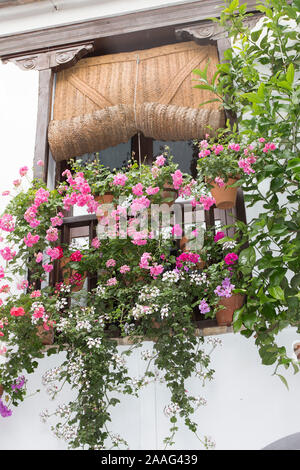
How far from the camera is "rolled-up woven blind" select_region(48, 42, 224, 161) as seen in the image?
442 centimetres

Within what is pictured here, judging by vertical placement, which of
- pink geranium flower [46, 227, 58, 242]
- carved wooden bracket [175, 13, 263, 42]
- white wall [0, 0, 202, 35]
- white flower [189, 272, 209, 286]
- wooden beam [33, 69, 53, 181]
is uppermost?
white wall [0, 0, 202, 35]

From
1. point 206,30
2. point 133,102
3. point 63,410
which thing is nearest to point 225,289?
point 63,410

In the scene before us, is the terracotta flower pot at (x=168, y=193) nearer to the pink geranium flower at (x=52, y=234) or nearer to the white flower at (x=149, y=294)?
Answer: the white flower at (x=149, y=294)

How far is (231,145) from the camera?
12.1ft

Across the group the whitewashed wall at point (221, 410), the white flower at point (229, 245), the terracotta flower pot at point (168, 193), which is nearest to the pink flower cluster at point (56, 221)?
the terracotta flower pot at point (168, 193)

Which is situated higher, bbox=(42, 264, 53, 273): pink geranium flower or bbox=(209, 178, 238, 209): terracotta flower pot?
bbox=(209, 178, 238, 209): terracotta flower pot

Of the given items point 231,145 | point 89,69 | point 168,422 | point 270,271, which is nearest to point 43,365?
point 168,422

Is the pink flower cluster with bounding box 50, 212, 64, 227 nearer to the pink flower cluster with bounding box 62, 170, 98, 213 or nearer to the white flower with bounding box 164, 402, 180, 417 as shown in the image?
the pink flower cluster with bounding box 62, 170, 98, 213

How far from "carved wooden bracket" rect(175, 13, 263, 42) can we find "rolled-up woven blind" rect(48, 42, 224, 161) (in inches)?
4.6

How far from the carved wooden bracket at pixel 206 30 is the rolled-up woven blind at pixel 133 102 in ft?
0.38

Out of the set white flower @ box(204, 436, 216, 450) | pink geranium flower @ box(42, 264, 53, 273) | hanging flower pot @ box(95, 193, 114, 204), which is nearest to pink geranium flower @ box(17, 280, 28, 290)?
pink geranium flower @ box(42, 264, 53, 273)

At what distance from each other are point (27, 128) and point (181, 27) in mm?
1836

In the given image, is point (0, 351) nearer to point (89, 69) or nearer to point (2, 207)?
point (2, 207)

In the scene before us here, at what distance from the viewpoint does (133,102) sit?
15.0ft
